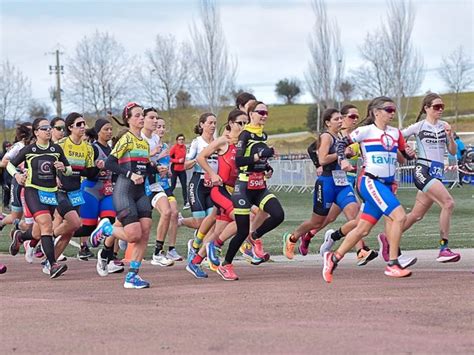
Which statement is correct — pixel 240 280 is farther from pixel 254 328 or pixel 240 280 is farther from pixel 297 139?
pixel 297 139

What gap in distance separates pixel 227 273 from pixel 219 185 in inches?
50.9

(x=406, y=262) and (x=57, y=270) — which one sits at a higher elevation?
(x=406, y=262)

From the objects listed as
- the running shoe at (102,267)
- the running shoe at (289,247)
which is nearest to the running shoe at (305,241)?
the running shoe at (289,247)

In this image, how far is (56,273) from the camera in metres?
11.9

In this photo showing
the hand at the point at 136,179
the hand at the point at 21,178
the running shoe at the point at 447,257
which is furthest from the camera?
the hand at the point at 21,178

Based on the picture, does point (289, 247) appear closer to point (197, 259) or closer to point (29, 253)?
point (197, 259)

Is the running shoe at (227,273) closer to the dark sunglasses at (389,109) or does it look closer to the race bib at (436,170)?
the dark sunglasses at (389,109)

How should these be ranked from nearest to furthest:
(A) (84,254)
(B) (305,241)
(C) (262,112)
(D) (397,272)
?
(D) (397,272) → (C) (262,112) → (B) (305,241) → (A) (84,254)

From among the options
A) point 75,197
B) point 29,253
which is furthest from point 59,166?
point 29,253

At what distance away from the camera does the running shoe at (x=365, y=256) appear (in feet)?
40.4

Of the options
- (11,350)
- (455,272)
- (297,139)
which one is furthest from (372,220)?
(297,139)

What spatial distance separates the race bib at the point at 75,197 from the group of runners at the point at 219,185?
19 millimetres

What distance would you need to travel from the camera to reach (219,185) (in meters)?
12.1

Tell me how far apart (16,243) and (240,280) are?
496 centimetres
